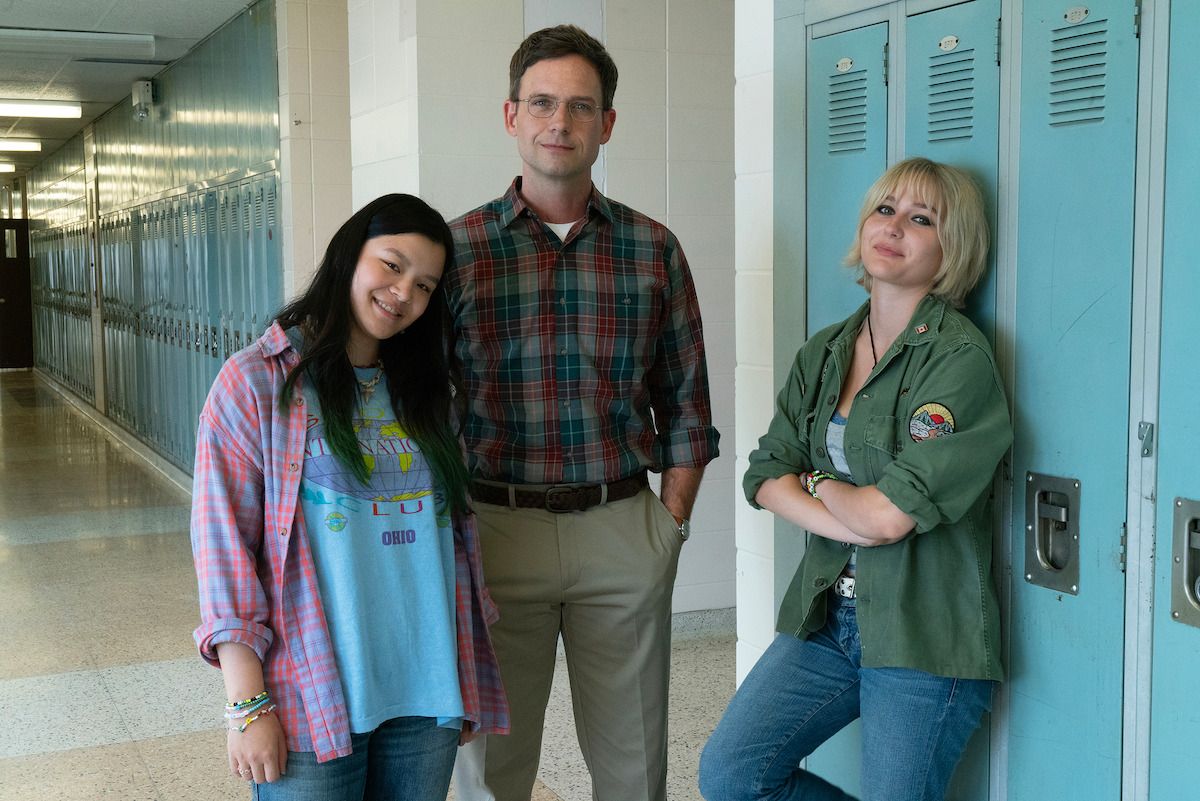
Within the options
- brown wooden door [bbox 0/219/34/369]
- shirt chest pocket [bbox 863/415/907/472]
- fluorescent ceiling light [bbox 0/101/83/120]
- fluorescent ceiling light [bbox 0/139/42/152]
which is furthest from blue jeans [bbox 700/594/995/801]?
brown wooden door [bbox 0/219/34/369]

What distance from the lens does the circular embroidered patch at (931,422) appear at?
71.6 inches

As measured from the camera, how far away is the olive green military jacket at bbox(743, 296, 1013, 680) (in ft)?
5.91

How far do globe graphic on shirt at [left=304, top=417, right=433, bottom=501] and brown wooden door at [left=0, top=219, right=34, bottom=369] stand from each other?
1866 cm

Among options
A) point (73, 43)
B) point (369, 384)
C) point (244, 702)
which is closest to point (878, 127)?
point (369, 384)

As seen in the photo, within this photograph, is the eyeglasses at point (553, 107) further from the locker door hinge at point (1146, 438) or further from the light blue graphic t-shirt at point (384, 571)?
the locker door hinge at point (1146, 438)

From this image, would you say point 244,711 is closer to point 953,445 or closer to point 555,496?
point 555,496

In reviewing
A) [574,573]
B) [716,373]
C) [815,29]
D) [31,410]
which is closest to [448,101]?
[716,373]

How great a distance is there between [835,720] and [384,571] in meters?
0.86

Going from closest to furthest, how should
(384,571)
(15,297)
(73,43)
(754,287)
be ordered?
(384,571) → (754,287) → (73,43) → (15,297)

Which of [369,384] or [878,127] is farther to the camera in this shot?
[878,127]

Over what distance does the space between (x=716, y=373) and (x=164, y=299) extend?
222 inches

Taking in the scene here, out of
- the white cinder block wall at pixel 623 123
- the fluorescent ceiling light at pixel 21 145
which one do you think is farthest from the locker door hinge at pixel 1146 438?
the fluorescent ceiling light at pixel 21 145

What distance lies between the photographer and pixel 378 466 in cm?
173

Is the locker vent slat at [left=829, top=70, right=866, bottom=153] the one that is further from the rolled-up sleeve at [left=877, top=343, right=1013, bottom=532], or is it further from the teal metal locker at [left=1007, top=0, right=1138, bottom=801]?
the rolled-up sleeve at [left=877, top=343, right=1013, bottom=532]
